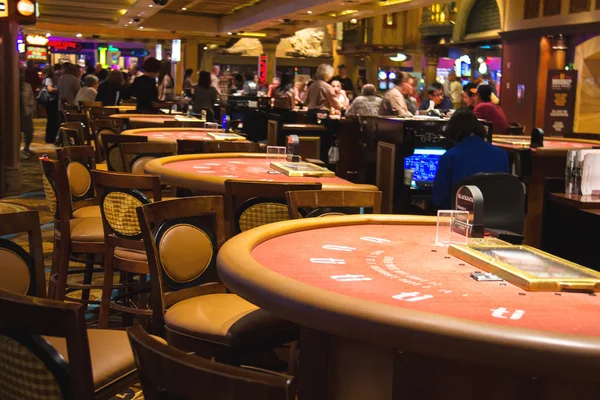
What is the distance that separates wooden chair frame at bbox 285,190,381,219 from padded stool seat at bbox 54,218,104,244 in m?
1.32

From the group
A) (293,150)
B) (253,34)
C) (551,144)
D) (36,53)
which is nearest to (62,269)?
(293,150)

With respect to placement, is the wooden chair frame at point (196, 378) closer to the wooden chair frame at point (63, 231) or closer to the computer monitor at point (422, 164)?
the wooden chair frame at point (63, 231)

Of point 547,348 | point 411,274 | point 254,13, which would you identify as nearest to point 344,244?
point 411,274

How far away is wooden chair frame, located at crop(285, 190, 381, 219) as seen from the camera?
3221mm

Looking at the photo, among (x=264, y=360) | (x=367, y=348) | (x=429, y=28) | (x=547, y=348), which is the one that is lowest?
(x=264, y=360)

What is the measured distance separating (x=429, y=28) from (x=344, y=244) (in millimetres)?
20096

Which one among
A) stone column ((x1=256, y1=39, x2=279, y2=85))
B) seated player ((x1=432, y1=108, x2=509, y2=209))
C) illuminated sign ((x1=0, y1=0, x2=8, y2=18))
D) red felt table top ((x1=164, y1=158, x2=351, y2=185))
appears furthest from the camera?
stone column ((x1=256, y1=39, x2=279, y2=85))

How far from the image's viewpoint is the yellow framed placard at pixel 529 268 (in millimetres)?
2098

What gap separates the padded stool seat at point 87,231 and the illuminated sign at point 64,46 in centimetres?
3542

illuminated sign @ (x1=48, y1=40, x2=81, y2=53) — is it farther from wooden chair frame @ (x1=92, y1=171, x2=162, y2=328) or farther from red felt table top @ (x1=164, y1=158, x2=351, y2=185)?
wooden chair frame @ (x1=92, y1=171, x2=162, y2=328)

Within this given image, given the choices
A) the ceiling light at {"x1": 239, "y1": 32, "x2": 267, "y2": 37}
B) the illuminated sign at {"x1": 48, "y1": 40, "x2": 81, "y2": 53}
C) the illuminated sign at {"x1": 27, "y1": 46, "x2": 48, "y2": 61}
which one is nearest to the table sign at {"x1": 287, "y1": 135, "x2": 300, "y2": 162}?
the ceiling light at {"x1": 239, "y1": 32, "x2": 267, "y2": 37}

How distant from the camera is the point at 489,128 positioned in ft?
23.0

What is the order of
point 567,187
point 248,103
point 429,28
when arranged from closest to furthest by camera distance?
point 567,187 → point 248,103 → point 429,28

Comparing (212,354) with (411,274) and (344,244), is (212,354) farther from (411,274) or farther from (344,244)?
(411,274)
